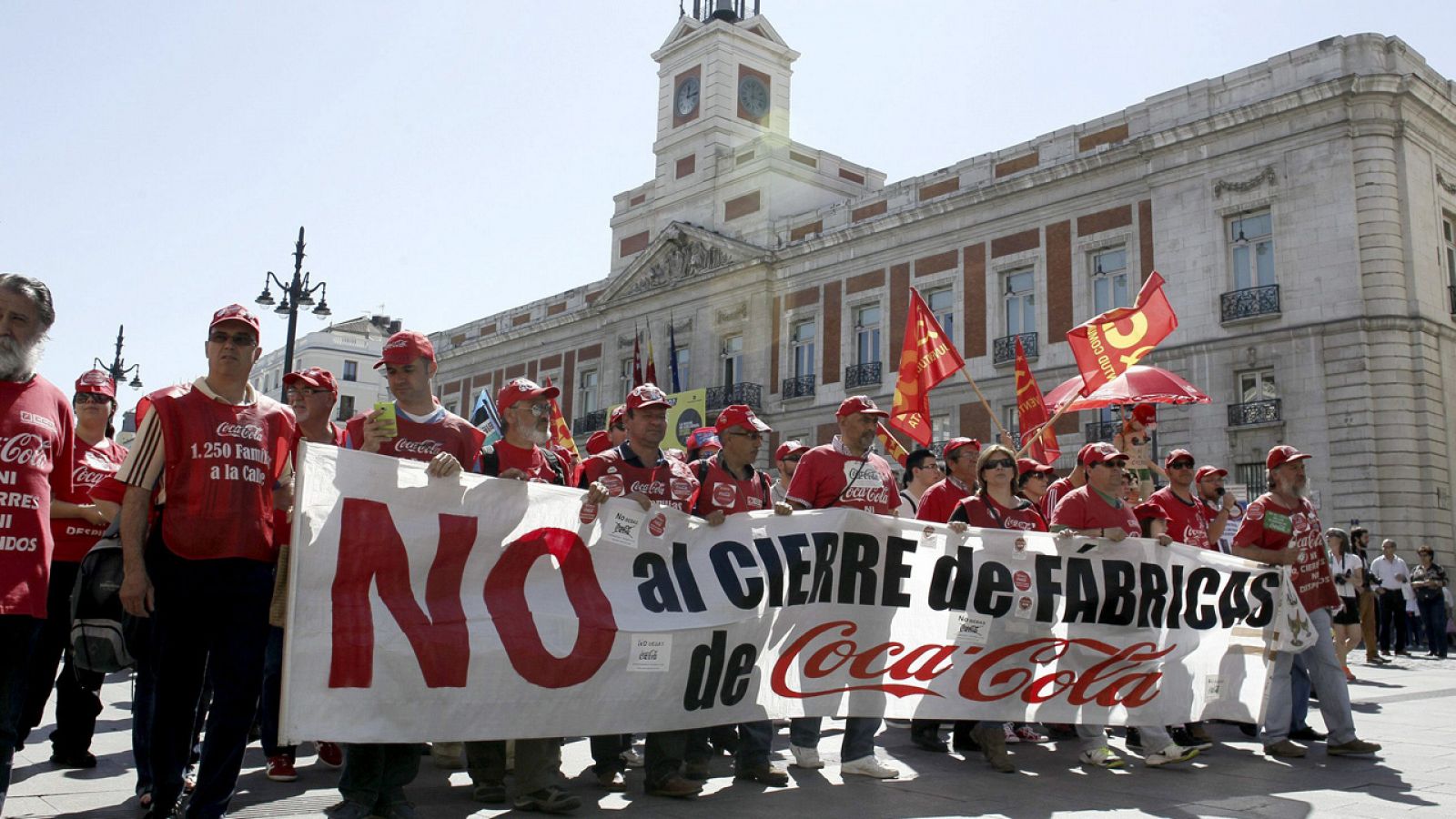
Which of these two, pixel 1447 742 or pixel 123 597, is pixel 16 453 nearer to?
pixel 123 597

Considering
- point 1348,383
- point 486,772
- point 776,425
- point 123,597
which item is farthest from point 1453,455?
point 123,597

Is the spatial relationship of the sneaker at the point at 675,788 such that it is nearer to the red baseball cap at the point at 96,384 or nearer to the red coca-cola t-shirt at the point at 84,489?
the red coca-cola t-shirt at the point at 84,489

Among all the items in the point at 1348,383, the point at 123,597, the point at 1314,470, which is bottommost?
the point at 123,597

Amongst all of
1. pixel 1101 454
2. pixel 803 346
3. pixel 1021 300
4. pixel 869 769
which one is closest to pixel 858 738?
pixel 869 769

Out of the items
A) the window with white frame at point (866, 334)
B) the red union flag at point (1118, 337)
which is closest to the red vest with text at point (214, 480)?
the red union flag at point (1118, 337)

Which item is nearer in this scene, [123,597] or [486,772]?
[123,597]

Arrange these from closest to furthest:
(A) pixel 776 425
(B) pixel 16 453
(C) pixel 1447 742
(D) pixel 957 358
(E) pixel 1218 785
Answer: (B) pixel 16 453 < (E) pixel 1218 785 < (C) pixel 1447 742 < (D) pixel 957 358 < (A) pixel 776 425

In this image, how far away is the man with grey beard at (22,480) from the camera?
374cm

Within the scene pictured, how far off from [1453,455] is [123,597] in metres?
25.7

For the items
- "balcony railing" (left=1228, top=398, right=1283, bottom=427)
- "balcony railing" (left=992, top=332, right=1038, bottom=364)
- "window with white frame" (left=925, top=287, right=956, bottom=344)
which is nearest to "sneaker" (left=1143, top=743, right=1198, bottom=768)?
"balcony railing" (left=1228, top=398, right=1283, bottom=427)

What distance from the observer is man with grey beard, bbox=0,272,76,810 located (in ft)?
12.3

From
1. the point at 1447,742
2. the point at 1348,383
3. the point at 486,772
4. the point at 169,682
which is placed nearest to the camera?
the point at 169,682

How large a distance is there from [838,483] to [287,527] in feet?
9.96

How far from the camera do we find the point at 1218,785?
5883mm
